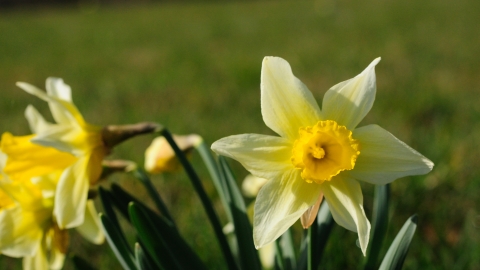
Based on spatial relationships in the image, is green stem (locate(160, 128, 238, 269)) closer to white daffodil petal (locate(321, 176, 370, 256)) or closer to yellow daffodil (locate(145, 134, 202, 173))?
yellow daffodil (locate(145, 134, 202, 173))

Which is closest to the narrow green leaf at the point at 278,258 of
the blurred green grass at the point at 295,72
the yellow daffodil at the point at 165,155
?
the yellow daffodil at the point at 165,155

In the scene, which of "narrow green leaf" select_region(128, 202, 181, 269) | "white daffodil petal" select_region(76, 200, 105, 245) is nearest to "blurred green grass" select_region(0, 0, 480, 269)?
"white daffodil petal" select_region(76, 200, 105, 245)

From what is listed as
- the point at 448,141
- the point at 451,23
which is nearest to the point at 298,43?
the point at 451,23

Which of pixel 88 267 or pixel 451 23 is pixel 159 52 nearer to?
pixel 451 23

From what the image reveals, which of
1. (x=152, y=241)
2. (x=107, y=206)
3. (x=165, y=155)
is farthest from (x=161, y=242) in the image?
(x=165, y=155)

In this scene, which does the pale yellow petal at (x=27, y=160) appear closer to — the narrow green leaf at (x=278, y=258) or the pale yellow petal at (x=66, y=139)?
the pale yellow petal at (x=66, y=139)

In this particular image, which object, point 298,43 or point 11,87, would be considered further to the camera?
point 298,43
